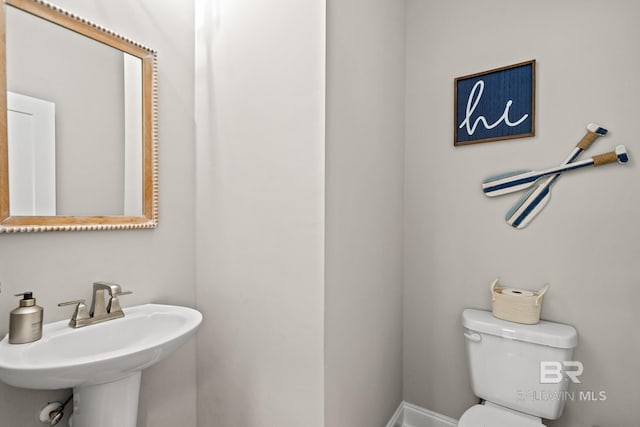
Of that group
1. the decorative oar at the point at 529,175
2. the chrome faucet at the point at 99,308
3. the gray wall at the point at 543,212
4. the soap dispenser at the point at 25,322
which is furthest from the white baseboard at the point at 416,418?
the soap dispenser at the point at 25,322

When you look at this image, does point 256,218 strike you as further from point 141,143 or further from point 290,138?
point 141,143

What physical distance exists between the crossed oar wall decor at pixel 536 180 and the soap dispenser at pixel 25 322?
169cm

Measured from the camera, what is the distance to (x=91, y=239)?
3.39 ft

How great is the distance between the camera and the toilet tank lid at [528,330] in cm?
114

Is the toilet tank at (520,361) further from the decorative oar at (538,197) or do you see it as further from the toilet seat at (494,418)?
the decorative oar at (538,197)

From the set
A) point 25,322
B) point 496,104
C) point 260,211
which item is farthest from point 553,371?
point 25,322

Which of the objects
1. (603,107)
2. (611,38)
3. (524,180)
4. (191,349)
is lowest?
Answer: (191,349)

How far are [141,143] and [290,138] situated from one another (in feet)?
1.89

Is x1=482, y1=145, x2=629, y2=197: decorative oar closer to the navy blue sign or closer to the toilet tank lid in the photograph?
the navy blue sign

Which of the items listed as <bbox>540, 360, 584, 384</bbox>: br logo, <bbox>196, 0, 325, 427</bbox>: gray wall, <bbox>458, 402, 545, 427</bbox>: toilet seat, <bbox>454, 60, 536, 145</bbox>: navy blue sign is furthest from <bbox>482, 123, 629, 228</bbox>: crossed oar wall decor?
<bbox>196, 0, 325, 427</bbox>: gray wall

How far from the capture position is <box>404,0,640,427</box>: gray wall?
118 centimetres

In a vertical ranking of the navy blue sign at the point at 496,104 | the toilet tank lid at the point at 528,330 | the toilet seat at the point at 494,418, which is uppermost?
the navy blue sign at the point at 496,104

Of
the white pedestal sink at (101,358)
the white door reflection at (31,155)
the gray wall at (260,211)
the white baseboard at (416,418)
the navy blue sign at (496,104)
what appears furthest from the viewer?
the white baseboard at (416,418)

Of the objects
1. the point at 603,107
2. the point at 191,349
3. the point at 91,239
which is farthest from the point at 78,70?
the point at 603,107
